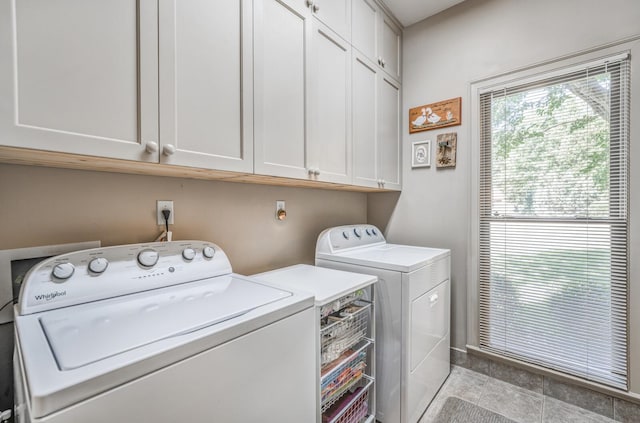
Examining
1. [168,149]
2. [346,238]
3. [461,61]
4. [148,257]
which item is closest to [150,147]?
[168,149]

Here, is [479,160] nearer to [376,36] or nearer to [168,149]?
[376,36]

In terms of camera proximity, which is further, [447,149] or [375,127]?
[447,149]

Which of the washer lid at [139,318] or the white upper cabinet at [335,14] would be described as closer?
the washer lid at [139,318]

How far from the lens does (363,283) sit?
1.45 metres

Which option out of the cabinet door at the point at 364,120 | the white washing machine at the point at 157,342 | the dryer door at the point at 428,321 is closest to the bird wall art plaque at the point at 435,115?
the cabinet door at the point at 364,120

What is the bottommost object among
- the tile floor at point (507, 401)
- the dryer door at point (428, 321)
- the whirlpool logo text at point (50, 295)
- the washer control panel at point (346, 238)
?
the tile floor at point (507, 401)

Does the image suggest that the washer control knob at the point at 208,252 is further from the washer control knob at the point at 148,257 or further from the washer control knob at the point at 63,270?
the washer control knob at the point at 63,270

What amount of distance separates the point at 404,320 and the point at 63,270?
149 cm

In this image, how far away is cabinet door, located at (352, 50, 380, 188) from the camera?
1941mm

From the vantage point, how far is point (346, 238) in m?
2.08

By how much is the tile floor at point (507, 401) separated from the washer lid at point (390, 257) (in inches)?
36.9

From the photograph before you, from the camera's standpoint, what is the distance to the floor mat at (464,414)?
1727 mm

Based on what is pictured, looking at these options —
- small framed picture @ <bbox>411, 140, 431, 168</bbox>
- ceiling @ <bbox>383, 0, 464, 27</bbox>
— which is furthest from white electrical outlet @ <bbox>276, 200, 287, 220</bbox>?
ceiling @ <bbox>383, 0, 464, 27</bbox>

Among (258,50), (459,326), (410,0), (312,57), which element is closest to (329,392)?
(459,326)
